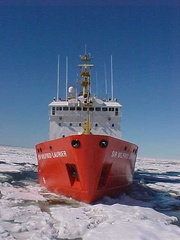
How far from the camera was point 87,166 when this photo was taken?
377 inches

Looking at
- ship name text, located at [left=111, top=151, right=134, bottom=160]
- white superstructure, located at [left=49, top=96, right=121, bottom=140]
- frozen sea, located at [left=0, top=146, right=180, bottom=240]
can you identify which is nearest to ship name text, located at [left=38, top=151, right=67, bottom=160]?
frozen sea, located at [left=0, top=146, right=180, bottom=240]

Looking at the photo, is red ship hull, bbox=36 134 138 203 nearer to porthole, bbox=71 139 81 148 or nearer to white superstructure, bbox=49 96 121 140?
porthole, bbox=71 139 81 148

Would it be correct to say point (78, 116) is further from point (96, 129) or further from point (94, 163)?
point (94, 163)

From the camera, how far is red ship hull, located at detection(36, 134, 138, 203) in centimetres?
962

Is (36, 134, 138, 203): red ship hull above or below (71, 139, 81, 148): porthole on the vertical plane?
below

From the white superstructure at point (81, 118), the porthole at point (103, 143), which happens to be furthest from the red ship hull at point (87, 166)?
the white superstructure at point (81, 118)

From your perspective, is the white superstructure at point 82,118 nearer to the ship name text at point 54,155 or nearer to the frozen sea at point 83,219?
the ship name text at point 54,155

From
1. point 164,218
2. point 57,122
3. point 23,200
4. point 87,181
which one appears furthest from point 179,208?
point 57,122

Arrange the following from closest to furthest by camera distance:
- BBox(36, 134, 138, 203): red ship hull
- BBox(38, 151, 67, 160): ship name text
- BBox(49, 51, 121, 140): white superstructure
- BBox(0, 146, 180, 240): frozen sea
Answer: BBox(0, 146, 180, 240): frozen sea < BBox(36, 134, 138, 203): red ship hull < BBox(38, 151, 67, 160): ship name text < BBox(49, 51, 121, 140): white superstructure

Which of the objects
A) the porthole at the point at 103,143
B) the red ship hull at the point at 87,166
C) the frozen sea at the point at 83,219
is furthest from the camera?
the porthole at the point at 103,143

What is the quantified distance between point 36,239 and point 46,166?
22.7 ft

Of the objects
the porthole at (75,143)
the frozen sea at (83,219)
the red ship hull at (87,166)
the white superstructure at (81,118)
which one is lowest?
the frozen sea at (83,219)

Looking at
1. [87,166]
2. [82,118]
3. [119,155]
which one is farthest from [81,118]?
[87,166]

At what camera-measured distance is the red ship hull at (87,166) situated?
962cm
